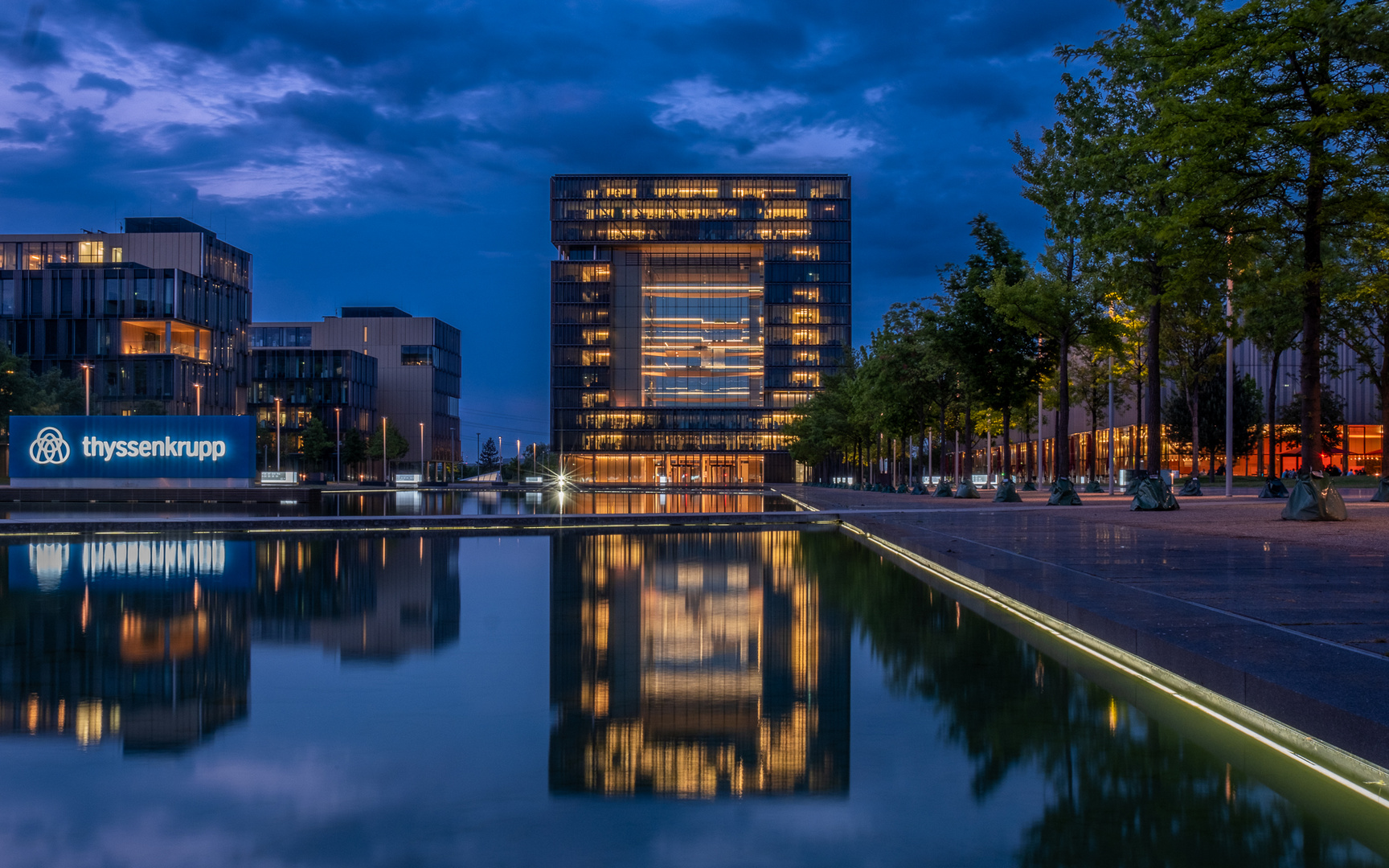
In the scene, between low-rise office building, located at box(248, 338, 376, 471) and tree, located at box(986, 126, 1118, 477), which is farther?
low-rise office building, located at box(248, 338, 376, 471)

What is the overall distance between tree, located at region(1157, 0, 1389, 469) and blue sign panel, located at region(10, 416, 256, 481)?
48717 millimetres

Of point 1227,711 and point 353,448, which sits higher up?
point 353,448

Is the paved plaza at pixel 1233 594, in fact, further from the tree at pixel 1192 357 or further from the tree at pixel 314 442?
the tree at pixel 314 442

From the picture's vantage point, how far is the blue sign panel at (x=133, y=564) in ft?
49.4

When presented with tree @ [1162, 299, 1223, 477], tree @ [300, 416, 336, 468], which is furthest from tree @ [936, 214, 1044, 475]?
tree @ [300, 416, 336, 468]

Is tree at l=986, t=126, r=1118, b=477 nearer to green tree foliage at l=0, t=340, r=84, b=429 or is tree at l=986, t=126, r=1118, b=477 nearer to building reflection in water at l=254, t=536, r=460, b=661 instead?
building reflection in water at l=254, t=536, r=460, b=661

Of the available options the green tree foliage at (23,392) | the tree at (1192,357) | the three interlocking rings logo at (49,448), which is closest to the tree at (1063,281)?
the tree at (1192,357)

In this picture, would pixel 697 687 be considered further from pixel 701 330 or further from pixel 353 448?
pixel 701 330

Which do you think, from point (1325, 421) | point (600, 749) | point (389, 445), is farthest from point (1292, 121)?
point (389, 445)

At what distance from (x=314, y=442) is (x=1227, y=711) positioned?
12388 cm

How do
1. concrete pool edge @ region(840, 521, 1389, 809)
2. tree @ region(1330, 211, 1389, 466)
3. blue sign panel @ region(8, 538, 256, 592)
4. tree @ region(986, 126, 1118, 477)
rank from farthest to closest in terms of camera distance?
tree @ region(1330, 211, 1389, 466), tree @ region(986, 126, 1118, 477), blue sign panel @ region(8, 538, 256, 592), concrete pool edge @ region(840, 521, 1389, 809)

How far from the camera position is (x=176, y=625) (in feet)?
35.8

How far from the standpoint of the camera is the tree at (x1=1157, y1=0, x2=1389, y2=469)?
20047 millimetres

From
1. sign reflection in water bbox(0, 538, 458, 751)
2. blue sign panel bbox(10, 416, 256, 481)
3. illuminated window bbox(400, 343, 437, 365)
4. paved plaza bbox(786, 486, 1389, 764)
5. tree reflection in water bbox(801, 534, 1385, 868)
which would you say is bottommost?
sign reflection in water bbox(0, 538, 458, 751)
